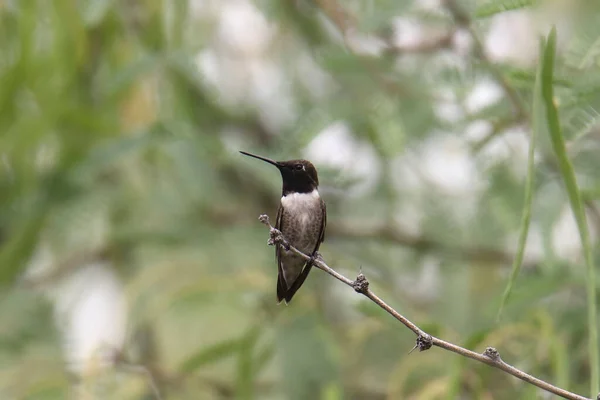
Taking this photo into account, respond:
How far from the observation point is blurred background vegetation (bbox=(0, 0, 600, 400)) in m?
2.41

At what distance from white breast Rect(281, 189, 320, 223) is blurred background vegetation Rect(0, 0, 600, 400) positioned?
47 centimetres

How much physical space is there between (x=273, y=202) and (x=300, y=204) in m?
1.95

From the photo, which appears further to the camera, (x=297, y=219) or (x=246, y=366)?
(x=246, y=366)

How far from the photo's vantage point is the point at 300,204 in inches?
63.4

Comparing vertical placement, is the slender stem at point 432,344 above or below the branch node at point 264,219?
below

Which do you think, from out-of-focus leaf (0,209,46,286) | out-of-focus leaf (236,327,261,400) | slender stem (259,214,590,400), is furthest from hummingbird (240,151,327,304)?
out-of-focus leaf (0,209,46,286)

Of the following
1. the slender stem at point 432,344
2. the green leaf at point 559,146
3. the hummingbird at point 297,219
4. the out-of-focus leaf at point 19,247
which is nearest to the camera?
the slender stem at point 432,344

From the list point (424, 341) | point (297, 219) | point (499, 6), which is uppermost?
point (499, 6)

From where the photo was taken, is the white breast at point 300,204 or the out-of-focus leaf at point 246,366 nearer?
the white breast at point 300,204

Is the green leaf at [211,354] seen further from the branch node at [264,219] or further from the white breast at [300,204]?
the branch node at [264,219]

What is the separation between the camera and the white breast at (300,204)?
62.7 inches

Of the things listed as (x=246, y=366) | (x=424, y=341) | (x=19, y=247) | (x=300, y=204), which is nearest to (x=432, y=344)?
(x=424, y=341)

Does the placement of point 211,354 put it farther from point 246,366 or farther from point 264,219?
point 264,219

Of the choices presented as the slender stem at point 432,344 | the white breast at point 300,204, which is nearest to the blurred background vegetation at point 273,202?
the white breast at point 300,204
